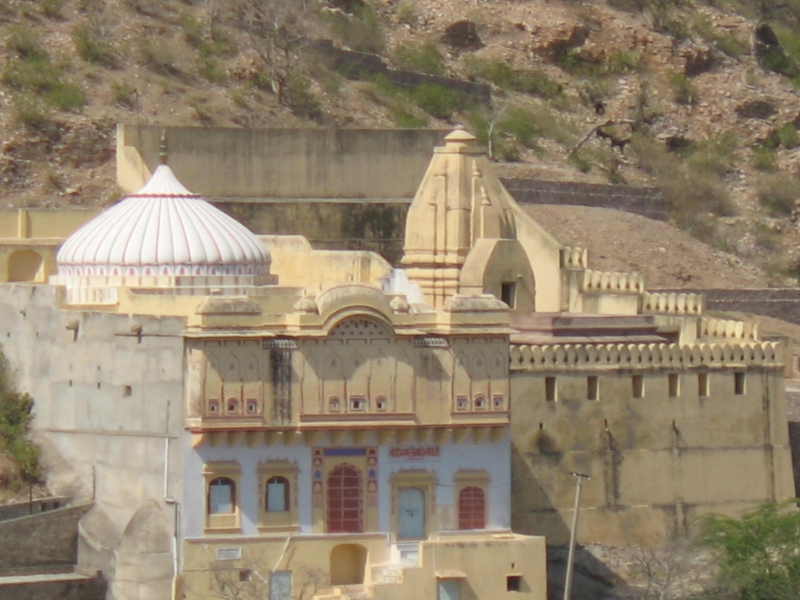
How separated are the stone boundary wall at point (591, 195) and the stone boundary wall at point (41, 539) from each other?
19147mm

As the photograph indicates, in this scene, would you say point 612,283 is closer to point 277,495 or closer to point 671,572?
point 671,572

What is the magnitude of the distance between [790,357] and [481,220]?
879 centimetres

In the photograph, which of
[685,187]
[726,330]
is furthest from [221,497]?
[685,187]

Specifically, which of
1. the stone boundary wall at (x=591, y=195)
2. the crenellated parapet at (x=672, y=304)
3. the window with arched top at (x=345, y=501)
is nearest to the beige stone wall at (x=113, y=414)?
the window with arched top at (x=345, y=501)

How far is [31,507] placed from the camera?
1908 inches

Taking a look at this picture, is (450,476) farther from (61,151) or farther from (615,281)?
(61,151)

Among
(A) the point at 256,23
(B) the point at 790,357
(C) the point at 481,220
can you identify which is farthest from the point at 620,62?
(C) the point at 481,220

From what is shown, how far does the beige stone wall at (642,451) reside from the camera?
49.5 m

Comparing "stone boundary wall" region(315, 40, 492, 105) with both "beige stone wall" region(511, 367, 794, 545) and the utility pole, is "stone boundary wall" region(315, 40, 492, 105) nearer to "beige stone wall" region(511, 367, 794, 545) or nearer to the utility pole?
"beige stone wall" region(511, 367, 794, 545)

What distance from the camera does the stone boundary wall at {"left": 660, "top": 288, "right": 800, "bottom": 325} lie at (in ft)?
212

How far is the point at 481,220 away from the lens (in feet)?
174

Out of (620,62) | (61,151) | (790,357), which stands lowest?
(790,357)

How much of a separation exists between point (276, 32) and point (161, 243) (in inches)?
770

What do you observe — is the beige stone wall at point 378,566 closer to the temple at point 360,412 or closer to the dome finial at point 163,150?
the temple at point 360,412
